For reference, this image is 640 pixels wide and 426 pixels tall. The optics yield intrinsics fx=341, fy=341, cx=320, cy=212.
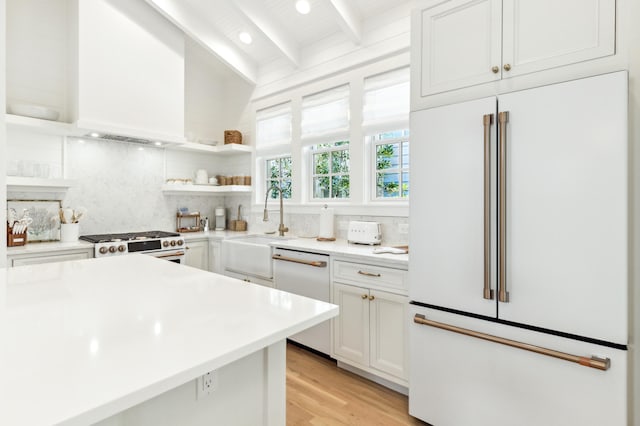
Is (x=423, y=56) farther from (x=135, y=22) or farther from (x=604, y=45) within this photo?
(x=135, y=22)

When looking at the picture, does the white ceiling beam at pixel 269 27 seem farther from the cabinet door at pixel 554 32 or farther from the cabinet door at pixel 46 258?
the cabinet door at pixel 46 258

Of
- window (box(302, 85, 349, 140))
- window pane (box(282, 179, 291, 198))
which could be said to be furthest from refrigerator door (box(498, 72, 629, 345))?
window pane (box(282, 179, 291, 198))

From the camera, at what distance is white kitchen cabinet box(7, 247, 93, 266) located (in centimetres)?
272

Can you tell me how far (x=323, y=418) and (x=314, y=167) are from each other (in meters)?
2.47

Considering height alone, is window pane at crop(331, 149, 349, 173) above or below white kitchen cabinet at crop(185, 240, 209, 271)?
above

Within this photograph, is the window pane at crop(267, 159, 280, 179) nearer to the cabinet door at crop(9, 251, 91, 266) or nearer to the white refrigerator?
the cabinet door at crop(9, 251, 91, 266)

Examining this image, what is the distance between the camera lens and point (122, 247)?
321 centimetres

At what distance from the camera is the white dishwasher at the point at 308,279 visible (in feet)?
8.76

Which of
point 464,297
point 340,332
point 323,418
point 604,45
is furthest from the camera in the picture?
point 340,332

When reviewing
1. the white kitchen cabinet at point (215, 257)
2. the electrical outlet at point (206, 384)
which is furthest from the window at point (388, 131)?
the electrical outlet at point (206, 384)

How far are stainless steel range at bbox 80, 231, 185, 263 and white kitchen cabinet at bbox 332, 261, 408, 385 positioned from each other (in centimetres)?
189

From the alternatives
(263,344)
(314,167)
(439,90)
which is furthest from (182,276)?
(314,167)

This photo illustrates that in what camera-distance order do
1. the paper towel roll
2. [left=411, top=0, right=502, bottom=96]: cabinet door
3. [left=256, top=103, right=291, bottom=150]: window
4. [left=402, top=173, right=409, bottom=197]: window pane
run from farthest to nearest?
[left=256, top=103, right=291, bottom=150]: window, the paper towel roll, [left=402, top=173, right=409, bottom=197]: window pane, [left=411, top=0, right=502, bottom=96]: cabinet door

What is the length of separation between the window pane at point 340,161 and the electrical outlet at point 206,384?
2736 mm
